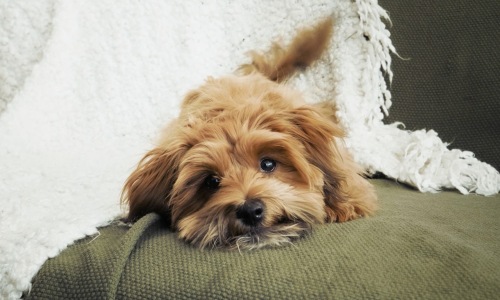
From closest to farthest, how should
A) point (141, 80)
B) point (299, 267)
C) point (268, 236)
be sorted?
1. point (299, 267)
2. point (268, 236)
3. point (141, 80)

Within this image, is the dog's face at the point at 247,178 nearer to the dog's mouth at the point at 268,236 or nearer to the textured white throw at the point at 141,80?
the dog's mouth at the point at 268,236

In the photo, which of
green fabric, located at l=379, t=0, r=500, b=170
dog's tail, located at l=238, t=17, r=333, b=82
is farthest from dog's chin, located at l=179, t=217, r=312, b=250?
dog's tail, located at l=238, t=17, r=333, b=82

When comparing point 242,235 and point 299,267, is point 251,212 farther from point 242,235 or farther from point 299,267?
point 299,267

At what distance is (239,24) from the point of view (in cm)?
255

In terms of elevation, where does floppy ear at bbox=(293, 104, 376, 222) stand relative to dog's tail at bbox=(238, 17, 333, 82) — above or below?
below

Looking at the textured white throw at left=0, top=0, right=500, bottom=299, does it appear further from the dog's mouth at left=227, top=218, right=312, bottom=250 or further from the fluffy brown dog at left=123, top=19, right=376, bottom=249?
the dog's mouth at left=227, top=218, right=312, bottom=250

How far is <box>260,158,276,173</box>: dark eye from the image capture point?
5.04 feet

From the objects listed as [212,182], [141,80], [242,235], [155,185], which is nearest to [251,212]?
[242,235]

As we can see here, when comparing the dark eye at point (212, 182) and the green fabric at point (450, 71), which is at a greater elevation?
the green fabric at point (450, 71)

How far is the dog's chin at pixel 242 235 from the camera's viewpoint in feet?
4.19

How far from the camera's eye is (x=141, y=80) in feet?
8.46

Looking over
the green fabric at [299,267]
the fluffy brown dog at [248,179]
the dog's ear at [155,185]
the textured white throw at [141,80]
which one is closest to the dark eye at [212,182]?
the fluffy brown dog at [248,179]

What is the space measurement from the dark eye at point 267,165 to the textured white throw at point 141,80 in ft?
1.99

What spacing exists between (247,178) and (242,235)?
20cm
